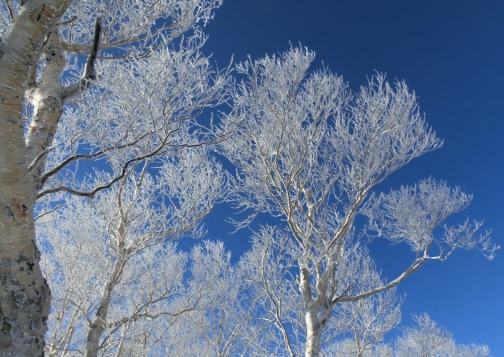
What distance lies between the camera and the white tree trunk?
1.53 m

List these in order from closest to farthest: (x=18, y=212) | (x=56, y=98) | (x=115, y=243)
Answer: (x=18, y=212) → (x=56, y=98) → (x=115, y=243)

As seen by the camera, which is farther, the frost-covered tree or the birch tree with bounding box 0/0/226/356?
the frost-covered tree

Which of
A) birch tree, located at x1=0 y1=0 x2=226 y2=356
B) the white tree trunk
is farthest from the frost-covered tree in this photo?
the white tree trunk

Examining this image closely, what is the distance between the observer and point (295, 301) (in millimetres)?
9773

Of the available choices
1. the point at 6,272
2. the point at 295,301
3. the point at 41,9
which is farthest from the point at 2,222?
the point at 295,301

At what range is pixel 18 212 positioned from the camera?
166 cm

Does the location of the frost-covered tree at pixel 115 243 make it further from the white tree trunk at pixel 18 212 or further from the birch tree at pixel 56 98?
the white tree trunk at pixel 18 212

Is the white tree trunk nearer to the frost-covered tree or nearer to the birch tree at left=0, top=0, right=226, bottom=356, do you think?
the birch tree at left=0, top=0, right=226, bottom=356

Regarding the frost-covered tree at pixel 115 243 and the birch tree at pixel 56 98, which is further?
the frost-covered tree at pixel 115 243

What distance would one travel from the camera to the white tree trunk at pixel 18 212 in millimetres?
1532

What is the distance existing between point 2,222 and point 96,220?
640 cm

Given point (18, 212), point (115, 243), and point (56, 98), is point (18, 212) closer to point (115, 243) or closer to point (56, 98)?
point (56, 98)

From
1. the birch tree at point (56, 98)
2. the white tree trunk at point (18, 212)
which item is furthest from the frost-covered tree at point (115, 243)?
the white tree trunk at point (18, 212)

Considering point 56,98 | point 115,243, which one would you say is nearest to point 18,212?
point 56,98
